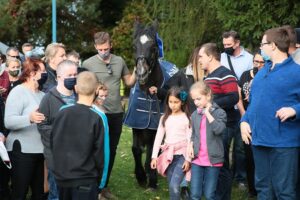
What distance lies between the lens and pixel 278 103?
16.9 feet

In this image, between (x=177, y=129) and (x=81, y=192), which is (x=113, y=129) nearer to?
(x=177, y=129)

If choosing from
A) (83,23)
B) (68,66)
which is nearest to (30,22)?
(83,23)

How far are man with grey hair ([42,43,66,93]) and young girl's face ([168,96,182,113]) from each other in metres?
1.53

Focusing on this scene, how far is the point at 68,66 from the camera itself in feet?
19.0

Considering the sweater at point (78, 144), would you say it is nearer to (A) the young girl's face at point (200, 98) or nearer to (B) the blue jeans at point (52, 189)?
(A) the young girl's face at point (200, 98)

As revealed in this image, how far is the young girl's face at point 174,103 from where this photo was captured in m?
6.55

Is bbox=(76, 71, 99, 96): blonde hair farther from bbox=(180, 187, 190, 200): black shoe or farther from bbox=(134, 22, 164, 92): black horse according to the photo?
bbox=(180, 187, 190, 200): black shoe

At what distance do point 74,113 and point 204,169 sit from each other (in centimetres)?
190

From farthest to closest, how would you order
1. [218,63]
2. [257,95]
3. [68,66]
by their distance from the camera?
[218,63] → [68,66] → [257,95]

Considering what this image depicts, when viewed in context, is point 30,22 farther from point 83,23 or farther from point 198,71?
point 198,71

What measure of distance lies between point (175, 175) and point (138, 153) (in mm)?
1902

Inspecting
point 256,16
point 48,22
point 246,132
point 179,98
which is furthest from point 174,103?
point 48,22

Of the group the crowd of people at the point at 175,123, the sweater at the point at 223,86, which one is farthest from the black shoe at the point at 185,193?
the sweater at the point at 223,86

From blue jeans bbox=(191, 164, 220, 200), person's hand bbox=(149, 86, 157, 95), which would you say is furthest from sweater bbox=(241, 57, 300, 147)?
person's hand bbox=(149, 86, 157, 95)
